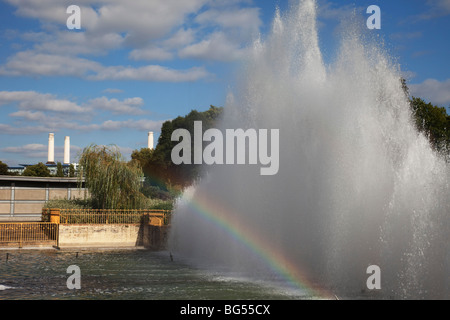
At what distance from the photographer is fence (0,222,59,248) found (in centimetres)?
2631

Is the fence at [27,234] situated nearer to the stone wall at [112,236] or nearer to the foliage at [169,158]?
the stone wall at [112,236]

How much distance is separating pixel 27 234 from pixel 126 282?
45.4 feet

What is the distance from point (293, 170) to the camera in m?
17.4

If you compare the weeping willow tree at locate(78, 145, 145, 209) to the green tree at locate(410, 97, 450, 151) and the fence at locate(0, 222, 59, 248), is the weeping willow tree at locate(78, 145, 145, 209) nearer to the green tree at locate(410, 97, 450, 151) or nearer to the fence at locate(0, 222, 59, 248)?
the fence at locate(0, 222, 59, 248)

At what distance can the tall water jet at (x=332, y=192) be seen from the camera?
1261 centimetres

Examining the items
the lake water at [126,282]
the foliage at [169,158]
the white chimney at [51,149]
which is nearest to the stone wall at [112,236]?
the lake water at [126,282]

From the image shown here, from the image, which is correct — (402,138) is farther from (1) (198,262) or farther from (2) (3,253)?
(2) (3,253)

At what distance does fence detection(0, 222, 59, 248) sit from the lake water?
Result: 4.20m

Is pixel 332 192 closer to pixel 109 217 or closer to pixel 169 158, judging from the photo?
pixel 109 217

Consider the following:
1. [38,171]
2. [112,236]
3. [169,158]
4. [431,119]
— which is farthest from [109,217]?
[38,171]

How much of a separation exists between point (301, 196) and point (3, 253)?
15708mm

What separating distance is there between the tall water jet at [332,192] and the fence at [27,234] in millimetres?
9558

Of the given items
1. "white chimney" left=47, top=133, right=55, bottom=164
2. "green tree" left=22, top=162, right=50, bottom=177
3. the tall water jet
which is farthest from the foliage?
"white chimney" left=47, top=133, right=55, bottom=164

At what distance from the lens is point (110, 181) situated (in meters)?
30.6
